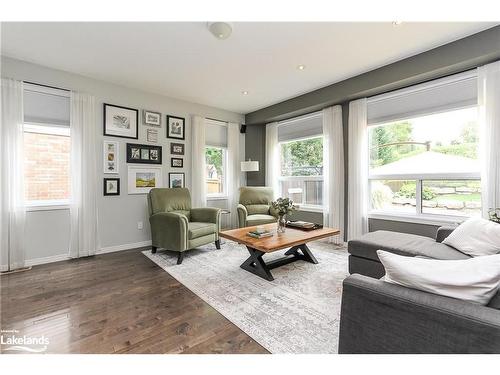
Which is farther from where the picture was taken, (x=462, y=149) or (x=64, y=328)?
(x=462, y=149)

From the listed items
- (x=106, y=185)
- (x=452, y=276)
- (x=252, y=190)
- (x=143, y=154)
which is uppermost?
(x=143, y=154)

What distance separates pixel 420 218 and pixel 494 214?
35.3 inches

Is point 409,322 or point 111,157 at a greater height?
point 111,157

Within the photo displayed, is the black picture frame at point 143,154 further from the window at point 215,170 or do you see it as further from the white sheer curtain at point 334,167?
the white sheer curtain at point 334,167

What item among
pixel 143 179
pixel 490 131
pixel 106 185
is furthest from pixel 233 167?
pixel 490 131

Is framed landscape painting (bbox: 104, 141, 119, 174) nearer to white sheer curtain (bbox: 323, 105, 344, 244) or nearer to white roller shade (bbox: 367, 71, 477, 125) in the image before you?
white sheer curtain (bbox: 323, 105, 344, 244)

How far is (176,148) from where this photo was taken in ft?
14.7

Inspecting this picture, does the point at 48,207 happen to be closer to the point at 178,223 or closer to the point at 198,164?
the point at 178,223

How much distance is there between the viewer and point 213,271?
290 centimetres
